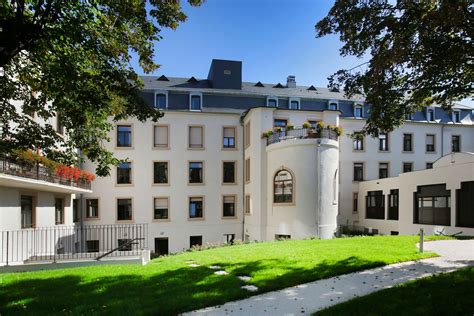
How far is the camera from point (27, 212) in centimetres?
1521

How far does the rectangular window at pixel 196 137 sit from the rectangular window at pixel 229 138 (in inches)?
68.1

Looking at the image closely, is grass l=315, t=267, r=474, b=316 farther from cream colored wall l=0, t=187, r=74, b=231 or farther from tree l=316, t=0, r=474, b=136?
cream colored wall l=0, t=187, r=74, b=231

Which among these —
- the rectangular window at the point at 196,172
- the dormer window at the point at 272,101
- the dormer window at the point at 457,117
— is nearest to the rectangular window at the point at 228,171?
the rectangular window at the point at 196,172

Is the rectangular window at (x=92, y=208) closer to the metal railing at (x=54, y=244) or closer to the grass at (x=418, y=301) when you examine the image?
the metal railing at (x=54, y=244)

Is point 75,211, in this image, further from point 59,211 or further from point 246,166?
point 246,166

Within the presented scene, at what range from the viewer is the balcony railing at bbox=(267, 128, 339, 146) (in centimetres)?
2031

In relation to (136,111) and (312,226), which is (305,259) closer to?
(136,111)

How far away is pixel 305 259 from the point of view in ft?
32.8

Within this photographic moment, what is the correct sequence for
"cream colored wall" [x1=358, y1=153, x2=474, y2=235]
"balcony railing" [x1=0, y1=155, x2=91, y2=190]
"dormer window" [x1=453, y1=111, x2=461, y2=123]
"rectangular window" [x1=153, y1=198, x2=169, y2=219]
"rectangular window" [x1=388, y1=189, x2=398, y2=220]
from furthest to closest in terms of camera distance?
"dormer window" [x1=453, y1=111, x2=461, y2=123], "rectangular window" [x1=153, y1=198, x2=169, y2=219], "rectangular window" [x1=388, y1=189, x2=398, y2=220], "cream colored wall" [x1=358, y1=153, x2=474, y2=235], "balcony railing" [x1=0, y1=155, x2=91, y2=190]

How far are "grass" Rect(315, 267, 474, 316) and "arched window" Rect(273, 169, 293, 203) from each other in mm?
13941

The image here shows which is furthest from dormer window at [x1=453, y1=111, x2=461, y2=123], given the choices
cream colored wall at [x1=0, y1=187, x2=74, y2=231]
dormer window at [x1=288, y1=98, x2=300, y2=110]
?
cream colored wall at [x1=0, y1=187, x2=74, y2=231]

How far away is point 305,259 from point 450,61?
634 cm

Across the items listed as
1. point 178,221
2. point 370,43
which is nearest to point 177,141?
point 178,221

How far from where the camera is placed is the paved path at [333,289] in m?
5.98
